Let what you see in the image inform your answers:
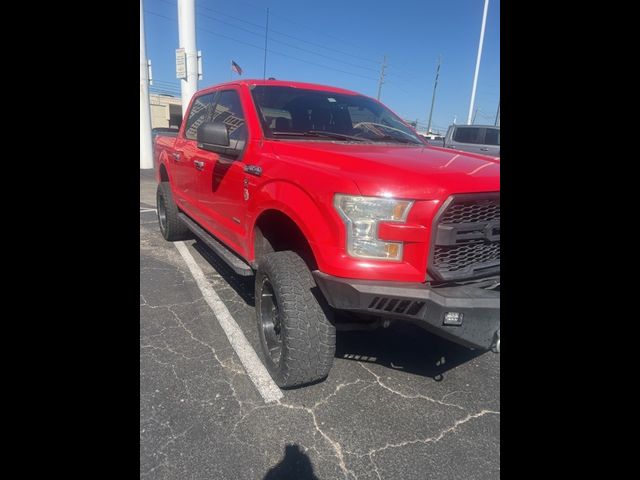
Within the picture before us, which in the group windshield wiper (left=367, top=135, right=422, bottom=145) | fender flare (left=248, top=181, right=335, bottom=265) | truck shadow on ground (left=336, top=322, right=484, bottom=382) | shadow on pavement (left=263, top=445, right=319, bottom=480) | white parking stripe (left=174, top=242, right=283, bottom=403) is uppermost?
windshield wiper (left=367, top=135, right=422, bottom=145)

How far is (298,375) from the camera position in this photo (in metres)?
2.28

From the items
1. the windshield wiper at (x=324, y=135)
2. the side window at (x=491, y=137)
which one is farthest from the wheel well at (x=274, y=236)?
the side window at (x=491, y=137)

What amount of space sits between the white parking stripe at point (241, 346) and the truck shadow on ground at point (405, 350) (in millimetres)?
571

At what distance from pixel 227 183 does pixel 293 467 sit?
215 cm

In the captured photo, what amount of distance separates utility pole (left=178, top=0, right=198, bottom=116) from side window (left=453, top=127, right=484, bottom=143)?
8.08 m

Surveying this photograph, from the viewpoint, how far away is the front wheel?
220 centimetres

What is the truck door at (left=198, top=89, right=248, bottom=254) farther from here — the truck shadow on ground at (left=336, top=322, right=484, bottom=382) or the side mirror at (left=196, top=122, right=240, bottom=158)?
the truck shadow on ground at (left=336, top=322, right=484, bottom=382)

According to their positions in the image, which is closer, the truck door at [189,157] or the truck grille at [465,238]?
the truck grille at [465,238]

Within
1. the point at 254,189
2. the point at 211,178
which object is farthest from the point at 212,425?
the point at 211,178

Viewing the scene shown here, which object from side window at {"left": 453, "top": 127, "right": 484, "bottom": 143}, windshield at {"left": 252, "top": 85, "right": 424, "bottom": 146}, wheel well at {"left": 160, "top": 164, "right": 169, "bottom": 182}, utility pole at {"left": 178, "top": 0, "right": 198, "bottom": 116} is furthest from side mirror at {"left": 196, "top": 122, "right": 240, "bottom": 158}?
side window at {"left": 453, "top": 127, "right": 484, "bottom": 143}

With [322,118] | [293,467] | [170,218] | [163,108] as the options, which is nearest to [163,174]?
[170,218]

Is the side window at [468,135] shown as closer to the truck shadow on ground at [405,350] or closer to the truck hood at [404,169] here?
the truck shadow on ground at [405,350]

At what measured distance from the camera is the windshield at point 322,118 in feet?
9.91
